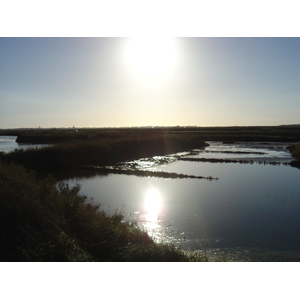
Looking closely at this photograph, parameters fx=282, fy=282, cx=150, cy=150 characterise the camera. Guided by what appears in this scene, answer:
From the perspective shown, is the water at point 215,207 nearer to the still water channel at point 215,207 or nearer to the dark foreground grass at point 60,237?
the still water channel at point 215,207

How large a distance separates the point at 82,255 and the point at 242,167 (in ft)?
65.0

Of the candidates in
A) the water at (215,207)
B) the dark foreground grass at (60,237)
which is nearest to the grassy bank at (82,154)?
the water at (215,207)

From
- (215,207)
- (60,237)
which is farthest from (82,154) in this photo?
(60,237)

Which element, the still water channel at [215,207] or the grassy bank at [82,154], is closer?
the still water channel at [215,207]

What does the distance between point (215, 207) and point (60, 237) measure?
25.1 ft

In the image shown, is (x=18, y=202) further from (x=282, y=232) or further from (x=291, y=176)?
(x=291, y=176)

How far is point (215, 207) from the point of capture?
11.8 m

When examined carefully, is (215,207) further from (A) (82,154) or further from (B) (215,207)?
(A) (82,154)

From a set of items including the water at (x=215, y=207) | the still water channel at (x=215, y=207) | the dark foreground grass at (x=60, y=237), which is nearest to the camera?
the dark foreground grass at (x=60, y=237)

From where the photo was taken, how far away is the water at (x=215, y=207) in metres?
8.19

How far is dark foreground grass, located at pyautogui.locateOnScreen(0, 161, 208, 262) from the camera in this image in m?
5.34

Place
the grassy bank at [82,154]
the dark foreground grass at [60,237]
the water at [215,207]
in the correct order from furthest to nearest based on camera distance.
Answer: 1. the grassy bank at [82,154]
2. the water at [215,207]
3. the dark foreground grass at [60,237]

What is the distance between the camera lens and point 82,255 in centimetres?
532

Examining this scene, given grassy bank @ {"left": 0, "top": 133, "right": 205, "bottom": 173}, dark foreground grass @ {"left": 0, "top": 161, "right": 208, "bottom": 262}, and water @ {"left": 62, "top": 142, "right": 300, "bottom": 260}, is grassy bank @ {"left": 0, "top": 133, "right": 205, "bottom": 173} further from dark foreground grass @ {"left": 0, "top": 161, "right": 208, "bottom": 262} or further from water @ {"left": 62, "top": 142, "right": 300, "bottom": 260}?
dark foreground grass @ {"left": 0, "top": 161, "right": 208, "bottom": 262}
